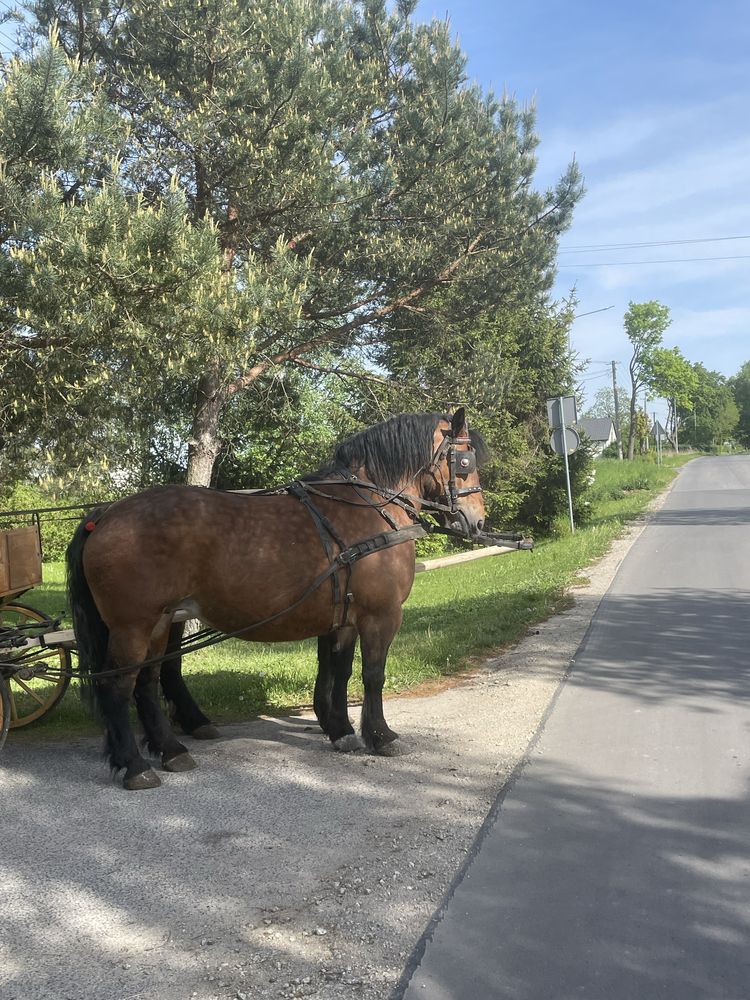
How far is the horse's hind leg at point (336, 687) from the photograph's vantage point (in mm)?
5324

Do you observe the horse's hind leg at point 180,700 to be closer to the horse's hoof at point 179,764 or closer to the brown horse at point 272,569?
the brown horse at point 272,569

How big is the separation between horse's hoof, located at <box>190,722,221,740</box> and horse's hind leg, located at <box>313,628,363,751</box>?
76 centimetres

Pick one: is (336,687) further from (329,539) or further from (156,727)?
(156,727)

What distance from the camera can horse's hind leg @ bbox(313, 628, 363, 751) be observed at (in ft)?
17.5

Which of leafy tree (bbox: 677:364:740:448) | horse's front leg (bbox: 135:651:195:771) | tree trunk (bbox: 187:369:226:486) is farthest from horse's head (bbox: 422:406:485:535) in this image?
leafy tree (bbox: 677:364:740:448)

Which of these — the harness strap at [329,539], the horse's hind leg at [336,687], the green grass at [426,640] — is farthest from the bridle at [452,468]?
the green grass at [426,640]

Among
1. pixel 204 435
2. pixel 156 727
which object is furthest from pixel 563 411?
pixel 156 727

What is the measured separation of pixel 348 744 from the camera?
206 inches

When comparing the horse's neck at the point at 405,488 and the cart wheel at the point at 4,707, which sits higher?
the horse's neck at the point at 405,488

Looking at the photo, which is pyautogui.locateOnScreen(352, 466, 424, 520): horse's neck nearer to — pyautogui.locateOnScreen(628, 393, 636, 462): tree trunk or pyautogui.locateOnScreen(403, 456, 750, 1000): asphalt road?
pyautogui.locateOnScreen(403, 456, 750, 1000): asphalt road

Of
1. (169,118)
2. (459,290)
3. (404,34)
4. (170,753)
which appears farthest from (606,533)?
(170,753)

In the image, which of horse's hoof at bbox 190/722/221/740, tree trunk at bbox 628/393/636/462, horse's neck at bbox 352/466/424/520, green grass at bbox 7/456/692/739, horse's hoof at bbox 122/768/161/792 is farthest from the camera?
tree trunk at bbox 628/393/636/462

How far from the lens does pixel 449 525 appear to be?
576 centimetres

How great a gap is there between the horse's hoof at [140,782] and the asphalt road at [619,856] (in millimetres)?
2005
